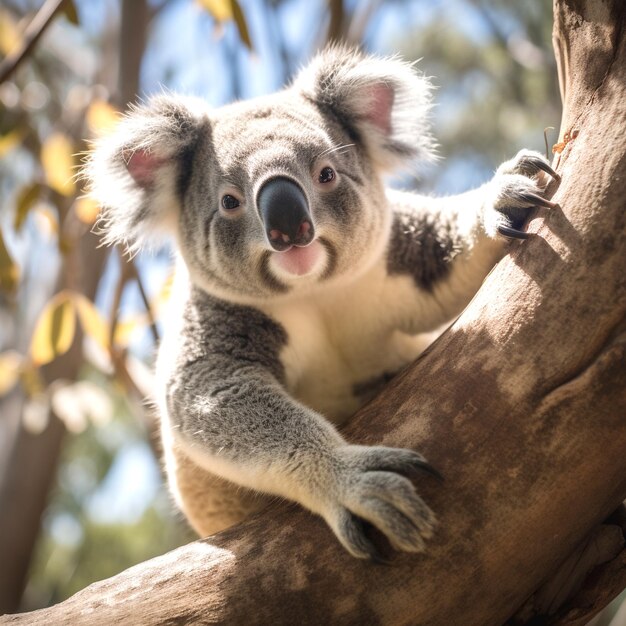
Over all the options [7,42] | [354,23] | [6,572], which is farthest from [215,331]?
[6,572]

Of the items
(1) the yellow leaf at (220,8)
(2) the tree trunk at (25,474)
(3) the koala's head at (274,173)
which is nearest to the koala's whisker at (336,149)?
(3) the koala's head at (274,173)

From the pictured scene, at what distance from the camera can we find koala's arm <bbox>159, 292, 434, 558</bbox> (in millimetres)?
2143

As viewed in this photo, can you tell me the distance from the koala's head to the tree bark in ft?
2.33

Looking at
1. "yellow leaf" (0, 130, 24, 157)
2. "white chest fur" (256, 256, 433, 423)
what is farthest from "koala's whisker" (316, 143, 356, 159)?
"yellow leaf" (0, 130, 24, 157)

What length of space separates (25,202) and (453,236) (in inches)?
80.0

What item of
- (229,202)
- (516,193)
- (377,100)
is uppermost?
(377,100)

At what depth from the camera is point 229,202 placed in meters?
2.93

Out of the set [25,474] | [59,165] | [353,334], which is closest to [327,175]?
[353,334]

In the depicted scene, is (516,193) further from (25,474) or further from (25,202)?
(25,474)

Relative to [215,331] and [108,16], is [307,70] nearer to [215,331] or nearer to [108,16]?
[215,331]

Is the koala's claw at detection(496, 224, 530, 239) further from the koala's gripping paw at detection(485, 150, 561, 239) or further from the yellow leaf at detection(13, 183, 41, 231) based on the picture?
the yellow leaf at detection(13, 183, 41, 231)

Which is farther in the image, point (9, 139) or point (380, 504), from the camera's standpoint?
point (9, 139)

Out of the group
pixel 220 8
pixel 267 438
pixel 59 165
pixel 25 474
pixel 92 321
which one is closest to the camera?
pixel 267 438

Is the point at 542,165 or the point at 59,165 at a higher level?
the point at 59,165
